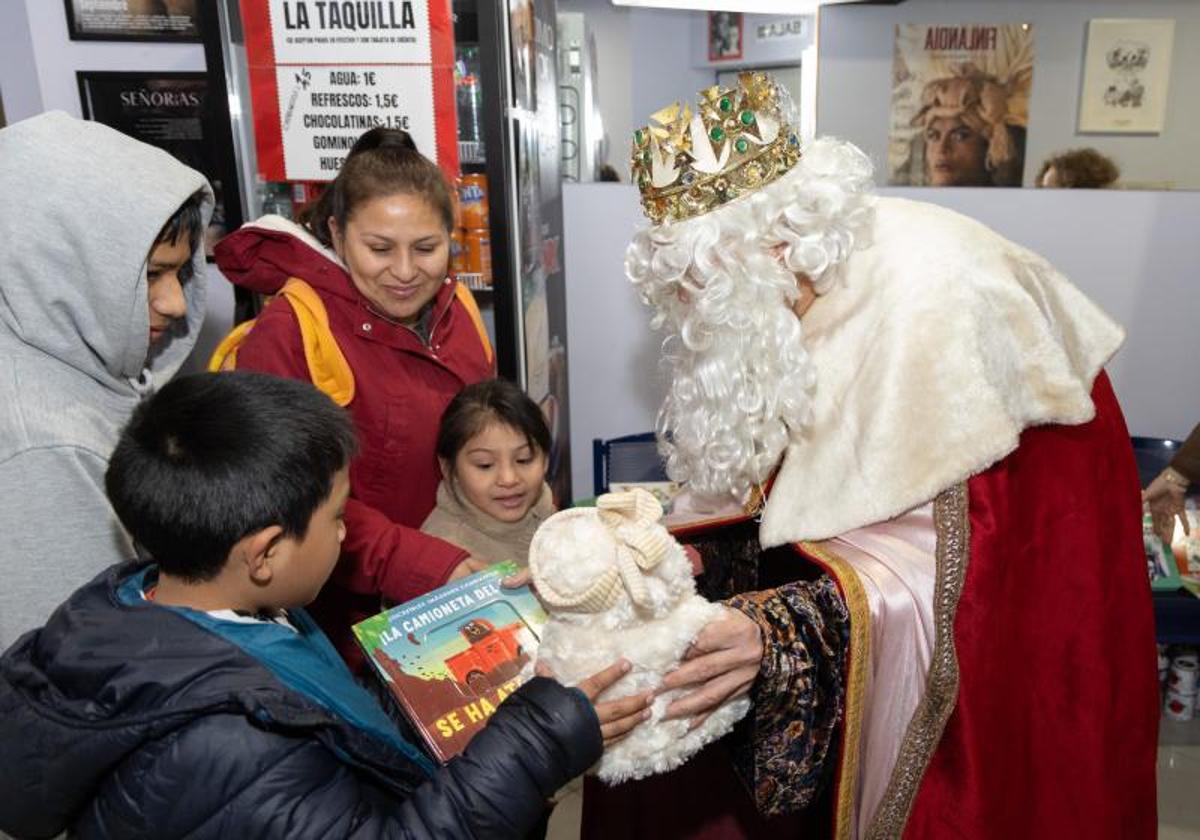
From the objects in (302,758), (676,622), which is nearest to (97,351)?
(302,758)

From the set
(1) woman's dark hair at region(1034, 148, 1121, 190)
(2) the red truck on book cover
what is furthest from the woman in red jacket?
(1) woman's dark hair at region(1034, 148, 1121, 190)

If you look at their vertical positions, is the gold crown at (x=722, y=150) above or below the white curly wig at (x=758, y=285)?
above

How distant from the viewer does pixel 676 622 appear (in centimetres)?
128

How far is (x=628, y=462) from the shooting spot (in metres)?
3.71

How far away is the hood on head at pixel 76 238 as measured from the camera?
1.33 metres

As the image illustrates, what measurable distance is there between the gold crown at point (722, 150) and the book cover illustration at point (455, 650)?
795 mm

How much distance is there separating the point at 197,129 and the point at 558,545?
227 centimetres

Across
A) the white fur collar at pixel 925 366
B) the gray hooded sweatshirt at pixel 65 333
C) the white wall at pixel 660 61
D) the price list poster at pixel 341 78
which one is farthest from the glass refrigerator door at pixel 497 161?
the white wall at pixel 660 61

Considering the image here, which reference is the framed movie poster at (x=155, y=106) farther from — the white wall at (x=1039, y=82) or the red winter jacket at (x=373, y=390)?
the white wall at (x=1039, y=82)

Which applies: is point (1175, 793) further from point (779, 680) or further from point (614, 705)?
point (614, 705)

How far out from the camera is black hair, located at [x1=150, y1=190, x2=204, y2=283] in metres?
1.50

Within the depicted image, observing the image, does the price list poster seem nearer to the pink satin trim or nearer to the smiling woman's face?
the smiling woman's face

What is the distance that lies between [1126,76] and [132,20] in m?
5.58

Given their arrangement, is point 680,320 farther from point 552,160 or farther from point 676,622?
point 552,160
